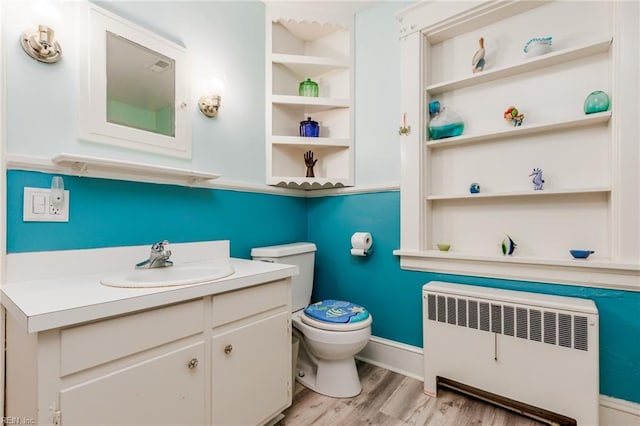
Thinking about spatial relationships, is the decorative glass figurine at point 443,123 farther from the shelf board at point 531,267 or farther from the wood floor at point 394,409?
the wood floor at point 394,409

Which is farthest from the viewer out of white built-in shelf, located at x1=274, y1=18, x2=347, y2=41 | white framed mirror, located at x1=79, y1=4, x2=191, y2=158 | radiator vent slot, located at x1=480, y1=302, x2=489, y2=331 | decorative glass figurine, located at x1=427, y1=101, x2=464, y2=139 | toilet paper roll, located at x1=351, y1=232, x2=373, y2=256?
white built-in shelf, located at x1=274, y1=18, x2=347, y2=41

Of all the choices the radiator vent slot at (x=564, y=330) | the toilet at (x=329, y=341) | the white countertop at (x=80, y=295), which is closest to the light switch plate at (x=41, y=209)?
the white countertop at (x=80, y=295)

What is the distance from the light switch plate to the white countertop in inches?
5.5

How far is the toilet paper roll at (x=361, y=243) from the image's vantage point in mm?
1970

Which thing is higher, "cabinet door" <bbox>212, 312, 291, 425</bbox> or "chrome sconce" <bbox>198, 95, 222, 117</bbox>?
"chrome sconce" <bbox>198, 95, 222, 117</bbox>

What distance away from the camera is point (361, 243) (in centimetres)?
197

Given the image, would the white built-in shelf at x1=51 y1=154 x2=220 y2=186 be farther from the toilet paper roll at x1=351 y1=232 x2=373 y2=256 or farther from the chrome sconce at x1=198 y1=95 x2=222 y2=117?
the toilet paper roll at x1=351 y1=232 x2=373 y2=256

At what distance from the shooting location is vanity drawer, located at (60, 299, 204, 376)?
77cm

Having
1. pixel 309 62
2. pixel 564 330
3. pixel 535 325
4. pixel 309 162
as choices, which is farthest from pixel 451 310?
pixel 309 62

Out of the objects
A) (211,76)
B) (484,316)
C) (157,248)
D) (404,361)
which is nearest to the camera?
(157,248)

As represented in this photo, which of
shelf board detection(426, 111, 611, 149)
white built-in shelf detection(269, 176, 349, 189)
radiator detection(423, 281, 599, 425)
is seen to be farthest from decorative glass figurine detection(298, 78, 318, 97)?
radiator detection(423, 281, 599, 425)

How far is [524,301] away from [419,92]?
1272 millimetres

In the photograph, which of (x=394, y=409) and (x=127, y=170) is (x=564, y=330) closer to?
(x=394, y=409)

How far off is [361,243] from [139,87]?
1490 mm
